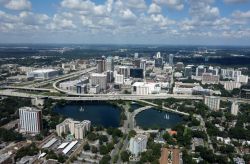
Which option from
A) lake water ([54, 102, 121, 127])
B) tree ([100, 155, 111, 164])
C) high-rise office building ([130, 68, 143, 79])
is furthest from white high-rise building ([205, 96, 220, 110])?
high-rise office building ([130, 68, 143, 79])

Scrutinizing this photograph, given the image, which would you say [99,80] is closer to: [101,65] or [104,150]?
[101,65]

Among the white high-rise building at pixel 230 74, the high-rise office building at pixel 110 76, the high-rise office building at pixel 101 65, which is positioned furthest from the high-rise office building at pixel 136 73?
the white high-rise building at pixel 230 74

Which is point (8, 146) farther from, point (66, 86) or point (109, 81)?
point (109, 81)

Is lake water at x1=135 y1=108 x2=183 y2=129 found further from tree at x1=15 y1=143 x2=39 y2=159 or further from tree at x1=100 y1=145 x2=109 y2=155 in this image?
tree at x1=15 y1=143 x2=39 y2=159

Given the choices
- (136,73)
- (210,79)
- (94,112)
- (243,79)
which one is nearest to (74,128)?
(94,112)

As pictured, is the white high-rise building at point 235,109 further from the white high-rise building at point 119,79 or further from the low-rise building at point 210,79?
the white high-rise building at point 119,79
